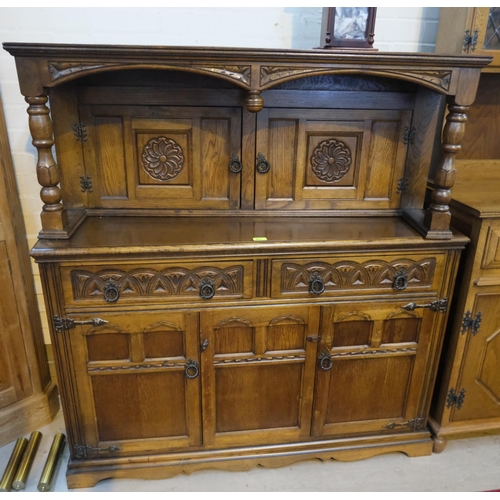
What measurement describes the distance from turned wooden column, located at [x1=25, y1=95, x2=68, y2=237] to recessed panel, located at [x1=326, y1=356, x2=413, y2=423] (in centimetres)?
116

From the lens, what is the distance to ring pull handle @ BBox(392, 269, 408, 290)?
5.40 ft

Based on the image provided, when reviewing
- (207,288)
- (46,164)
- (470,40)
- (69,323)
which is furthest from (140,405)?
(470,40)

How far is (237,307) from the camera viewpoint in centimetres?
161

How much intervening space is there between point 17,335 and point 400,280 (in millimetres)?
1629

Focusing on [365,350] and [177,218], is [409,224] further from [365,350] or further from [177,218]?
[177,218]

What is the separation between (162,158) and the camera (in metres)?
1.77

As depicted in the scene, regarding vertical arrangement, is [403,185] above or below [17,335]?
above

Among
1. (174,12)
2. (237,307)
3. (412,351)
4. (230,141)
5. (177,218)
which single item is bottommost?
(412,351)

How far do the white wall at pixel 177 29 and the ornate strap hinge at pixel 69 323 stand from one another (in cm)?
81

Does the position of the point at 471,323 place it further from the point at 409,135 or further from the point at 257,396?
the point at 257,396

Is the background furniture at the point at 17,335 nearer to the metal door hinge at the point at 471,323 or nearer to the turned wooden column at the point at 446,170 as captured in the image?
the turned wooden column at the point at 446,170

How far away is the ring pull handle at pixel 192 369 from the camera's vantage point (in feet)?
5.46
